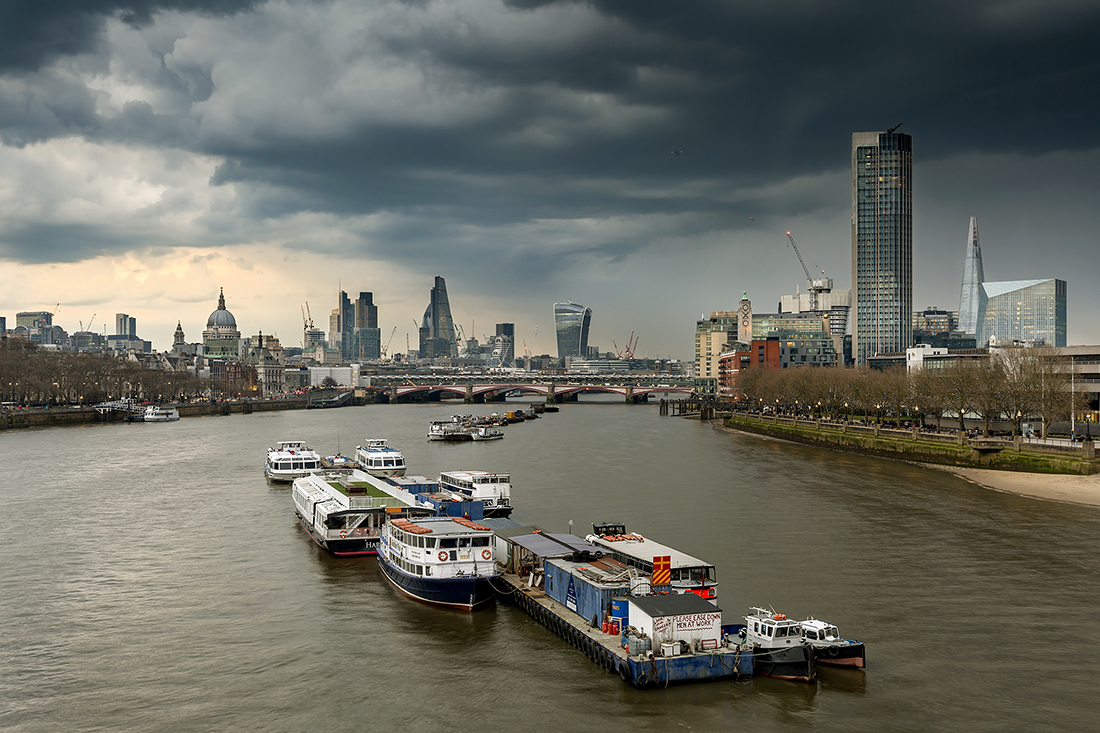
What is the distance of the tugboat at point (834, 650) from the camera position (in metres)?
23.2

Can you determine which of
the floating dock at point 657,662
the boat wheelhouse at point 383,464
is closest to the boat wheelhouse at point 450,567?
the floating dock at point 657,662

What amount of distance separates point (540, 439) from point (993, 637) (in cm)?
7551

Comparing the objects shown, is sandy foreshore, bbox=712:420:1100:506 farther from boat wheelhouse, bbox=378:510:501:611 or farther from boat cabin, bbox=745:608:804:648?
boat wheelhouse, bbox=378:510:501:611

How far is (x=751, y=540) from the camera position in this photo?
39.4 m

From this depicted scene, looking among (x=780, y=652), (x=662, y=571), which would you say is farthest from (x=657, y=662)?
(x=662, y=571)

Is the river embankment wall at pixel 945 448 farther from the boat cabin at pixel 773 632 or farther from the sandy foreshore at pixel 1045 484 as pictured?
the boat cabin at pixel 773 632

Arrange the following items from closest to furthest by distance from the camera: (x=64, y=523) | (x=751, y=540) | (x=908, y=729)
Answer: (x=908, y=729), (x=751, y=540), (x=64, y=523)

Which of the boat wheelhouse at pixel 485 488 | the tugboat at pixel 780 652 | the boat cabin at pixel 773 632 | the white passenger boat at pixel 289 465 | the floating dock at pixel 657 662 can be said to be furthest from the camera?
the white passenger boat at pixel 289 465

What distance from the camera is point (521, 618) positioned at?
2866 cm

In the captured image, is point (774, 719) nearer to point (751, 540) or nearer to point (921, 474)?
point (751, 540)

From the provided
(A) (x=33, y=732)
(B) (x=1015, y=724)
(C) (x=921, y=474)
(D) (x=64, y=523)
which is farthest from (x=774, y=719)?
(C) (x=921, y=474)

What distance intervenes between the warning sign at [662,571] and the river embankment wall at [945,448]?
43.5 metres

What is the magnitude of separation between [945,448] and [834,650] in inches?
2047

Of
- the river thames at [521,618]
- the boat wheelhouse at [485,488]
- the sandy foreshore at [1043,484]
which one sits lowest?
the river thames at [521,618]
